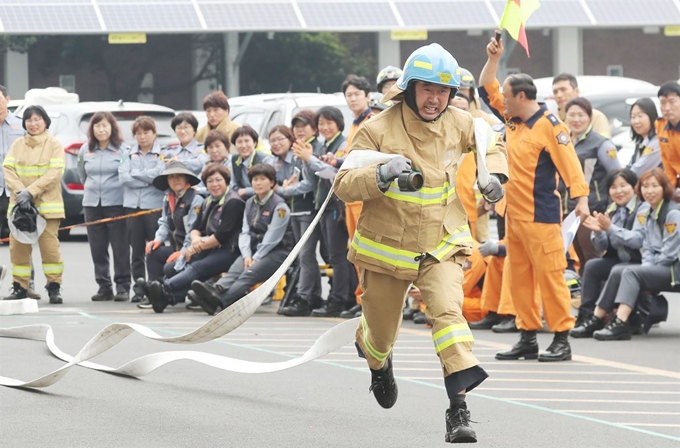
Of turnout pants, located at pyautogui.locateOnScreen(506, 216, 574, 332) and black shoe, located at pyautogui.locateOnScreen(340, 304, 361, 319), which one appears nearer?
turnout pants, located at pyautogui.locateOnScreen(506, 216, 574, 332)

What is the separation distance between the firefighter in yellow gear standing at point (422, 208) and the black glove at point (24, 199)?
7.25 metres

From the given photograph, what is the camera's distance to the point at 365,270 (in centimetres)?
720

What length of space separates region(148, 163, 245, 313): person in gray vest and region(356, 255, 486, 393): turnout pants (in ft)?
19.8

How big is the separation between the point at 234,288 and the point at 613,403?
17.9 feet

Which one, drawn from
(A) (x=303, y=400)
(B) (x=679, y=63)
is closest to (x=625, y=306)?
(A) (x=303, y=400)

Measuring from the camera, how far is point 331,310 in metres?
12.9

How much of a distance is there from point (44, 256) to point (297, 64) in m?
27.5

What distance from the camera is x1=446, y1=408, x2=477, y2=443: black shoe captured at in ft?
21.5

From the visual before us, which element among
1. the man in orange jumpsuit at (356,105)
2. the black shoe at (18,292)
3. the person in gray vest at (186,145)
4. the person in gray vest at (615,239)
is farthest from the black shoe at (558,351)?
the black shoe at (18,292)

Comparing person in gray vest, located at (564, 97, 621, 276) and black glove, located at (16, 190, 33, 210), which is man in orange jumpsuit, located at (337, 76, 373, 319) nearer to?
person in gray vest, located at (564, 97, 621, 276)

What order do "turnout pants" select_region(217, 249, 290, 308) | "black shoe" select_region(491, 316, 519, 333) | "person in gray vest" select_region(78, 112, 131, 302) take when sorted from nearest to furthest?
1. "black shoe" select_region(491, 316, 519, 333)
2. "turnout pants" select_region(217, 249, 290, 308)
3. "person in gray vest" select_region(78, 112, 131, 302)

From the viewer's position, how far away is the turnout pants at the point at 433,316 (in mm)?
6715

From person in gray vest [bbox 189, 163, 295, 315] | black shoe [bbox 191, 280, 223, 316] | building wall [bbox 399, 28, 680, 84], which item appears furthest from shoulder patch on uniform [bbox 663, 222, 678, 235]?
building wall [bbox 399, 28, 680, 84]

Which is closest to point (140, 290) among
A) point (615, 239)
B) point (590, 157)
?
point (590, 157)
